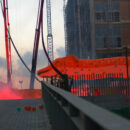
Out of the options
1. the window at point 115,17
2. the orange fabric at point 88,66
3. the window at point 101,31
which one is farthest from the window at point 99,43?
the orange fabric at point 88,66

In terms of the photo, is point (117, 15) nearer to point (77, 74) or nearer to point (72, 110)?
point (77, 74)

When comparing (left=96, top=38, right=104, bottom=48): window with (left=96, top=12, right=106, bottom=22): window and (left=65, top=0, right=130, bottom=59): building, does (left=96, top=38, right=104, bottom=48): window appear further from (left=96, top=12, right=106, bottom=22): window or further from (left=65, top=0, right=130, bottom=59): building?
(left=96, top=12, right=106, bottom=22): window

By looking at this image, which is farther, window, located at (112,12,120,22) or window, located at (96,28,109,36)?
window, located at (112,12,120,22)

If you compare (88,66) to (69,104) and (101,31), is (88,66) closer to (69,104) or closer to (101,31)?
(69,104)

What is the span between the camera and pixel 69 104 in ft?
12.8

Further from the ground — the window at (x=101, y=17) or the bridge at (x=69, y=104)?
the window at (x=101, y=17)

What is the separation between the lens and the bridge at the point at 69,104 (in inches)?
90.1

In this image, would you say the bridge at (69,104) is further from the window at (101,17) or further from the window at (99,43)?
the window at (101,17)

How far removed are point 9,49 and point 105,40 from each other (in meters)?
14.7

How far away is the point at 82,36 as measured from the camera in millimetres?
54094

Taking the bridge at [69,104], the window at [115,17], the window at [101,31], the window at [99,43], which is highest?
the window at [115,17]

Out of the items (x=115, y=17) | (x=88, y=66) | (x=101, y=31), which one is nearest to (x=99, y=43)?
(x=101, y=31)

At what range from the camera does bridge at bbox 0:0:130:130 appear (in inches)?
90.1

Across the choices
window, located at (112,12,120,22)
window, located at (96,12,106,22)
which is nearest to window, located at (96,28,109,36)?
window, located at (96,12,106,22)
